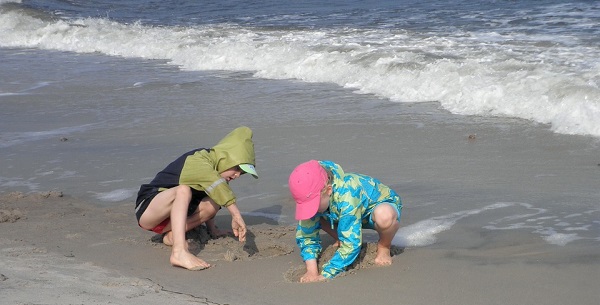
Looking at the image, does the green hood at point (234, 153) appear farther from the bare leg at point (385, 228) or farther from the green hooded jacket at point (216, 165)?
the bare leg at point (385, 228)

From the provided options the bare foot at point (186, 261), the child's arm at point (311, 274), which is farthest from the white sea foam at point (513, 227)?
the bare foot at point (186, 261)

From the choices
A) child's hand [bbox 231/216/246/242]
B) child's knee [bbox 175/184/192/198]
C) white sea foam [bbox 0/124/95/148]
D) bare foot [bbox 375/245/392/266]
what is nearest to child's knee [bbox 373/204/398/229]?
bare foot [bbox 375/245/392/266]

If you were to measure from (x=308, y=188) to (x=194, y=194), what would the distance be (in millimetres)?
1070

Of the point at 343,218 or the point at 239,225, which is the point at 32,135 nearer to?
the point at 239,225

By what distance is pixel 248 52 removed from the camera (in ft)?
44.9

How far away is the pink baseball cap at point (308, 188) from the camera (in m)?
4.08

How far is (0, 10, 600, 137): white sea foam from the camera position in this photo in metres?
8.52

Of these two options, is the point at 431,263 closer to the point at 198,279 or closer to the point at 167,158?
the point at 198,279

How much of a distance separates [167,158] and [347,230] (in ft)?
10.8

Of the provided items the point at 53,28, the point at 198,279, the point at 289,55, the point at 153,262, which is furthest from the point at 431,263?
the point at 53,28

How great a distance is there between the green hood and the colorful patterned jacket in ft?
1.92

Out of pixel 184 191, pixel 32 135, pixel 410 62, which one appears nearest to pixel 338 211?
pixel 184 191

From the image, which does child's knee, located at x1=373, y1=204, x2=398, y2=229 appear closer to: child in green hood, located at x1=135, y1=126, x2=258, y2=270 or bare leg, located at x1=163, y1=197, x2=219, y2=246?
child in green hood, located at x1=135, y1=126, x2=258, y2=270

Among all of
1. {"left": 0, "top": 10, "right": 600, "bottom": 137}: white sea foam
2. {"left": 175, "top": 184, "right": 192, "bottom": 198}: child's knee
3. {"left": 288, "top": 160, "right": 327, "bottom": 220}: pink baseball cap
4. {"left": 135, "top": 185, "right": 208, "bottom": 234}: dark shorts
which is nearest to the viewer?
{"left": 288, "top": 160, "right": 327, "bottom": 220}: pink baseball cap
